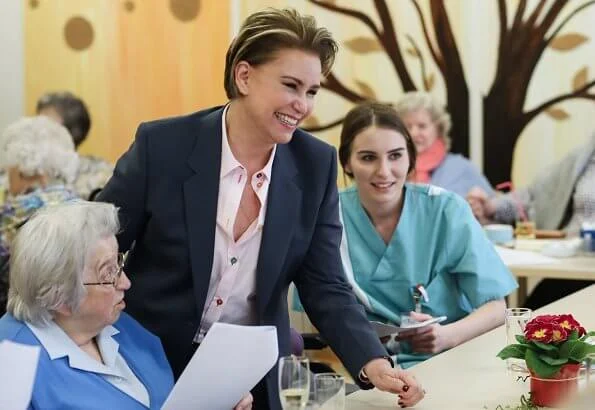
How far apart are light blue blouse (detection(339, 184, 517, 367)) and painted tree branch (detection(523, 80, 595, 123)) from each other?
118 inches

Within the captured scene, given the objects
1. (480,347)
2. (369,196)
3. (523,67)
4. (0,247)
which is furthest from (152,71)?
(480,347)

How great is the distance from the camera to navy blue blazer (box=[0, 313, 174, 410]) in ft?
6.23

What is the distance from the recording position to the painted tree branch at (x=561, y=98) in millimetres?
5805

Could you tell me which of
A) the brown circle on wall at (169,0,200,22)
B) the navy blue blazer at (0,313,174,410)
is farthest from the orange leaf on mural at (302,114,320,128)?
the navy blue blazer at (0,313,174,410)

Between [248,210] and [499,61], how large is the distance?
3.94 m

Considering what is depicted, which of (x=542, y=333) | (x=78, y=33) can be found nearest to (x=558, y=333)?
(x=542, y=333)

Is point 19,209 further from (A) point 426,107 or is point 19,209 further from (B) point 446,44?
(B) point 446,44

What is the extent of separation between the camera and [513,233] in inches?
197

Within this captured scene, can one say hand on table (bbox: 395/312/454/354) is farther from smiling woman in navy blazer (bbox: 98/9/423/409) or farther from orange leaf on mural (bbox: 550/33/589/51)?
orange leaf on mural (bbox: 550/33/589/51)

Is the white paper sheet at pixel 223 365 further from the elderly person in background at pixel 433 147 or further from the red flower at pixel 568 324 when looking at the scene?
the elderly person in background at pixel 433 147

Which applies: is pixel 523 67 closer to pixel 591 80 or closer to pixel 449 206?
pixel 591 80

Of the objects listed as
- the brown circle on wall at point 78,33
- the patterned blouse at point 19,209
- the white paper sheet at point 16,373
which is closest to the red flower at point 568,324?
the white paper sheet at point 16,373

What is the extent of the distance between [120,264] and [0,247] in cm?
196

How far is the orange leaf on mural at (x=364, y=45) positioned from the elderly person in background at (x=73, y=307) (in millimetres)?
4218
